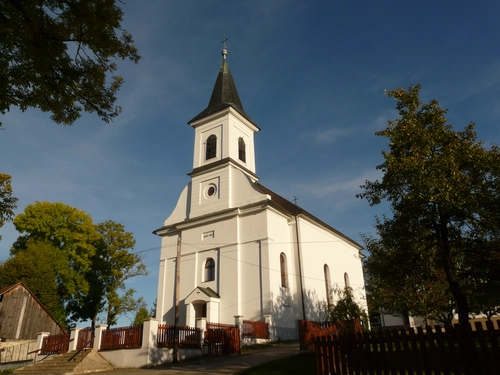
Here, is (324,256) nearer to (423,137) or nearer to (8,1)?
(423,137)

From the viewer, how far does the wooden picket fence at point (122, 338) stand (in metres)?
16.4

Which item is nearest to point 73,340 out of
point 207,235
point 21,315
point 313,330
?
point 21,315

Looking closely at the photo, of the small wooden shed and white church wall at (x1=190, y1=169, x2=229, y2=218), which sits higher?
white church wall at (x1=190, y1=169, x2=229, y2=218)

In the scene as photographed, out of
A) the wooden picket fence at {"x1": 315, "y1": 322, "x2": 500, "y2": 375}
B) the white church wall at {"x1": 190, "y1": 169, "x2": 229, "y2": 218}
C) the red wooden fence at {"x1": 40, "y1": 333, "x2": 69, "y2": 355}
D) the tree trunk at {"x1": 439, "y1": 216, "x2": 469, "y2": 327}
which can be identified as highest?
the white church wall at {"x1": 190, "y1": 169, "x2": 229, "y2": 218}

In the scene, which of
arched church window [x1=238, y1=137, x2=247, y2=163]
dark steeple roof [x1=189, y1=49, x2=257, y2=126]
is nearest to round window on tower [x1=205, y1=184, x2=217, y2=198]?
arched church window [x1=238, y1=137, x2=247, y2=163]

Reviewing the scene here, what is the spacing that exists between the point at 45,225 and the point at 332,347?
29.6 m

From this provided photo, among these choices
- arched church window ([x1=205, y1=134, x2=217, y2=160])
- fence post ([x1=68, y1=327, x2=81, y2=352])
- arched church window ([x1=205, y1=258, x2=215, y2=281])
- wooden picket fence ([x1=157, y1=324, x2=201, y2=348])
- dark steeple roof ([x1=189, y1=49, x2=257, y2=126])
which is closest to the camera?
wooden picket fence ([x1=157, y1=324, x2=201, y2=348])

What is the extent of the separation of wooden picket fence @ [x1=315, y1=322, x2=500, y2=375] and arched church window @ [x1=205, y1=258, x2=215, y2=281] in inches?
688

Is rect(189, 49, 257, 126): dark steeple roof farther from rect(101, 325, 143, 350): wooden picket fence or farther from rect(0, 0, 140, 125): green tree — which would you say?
rect(0, 0, 140, 125): green tree

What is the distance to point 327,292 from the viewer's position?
29.6 meters

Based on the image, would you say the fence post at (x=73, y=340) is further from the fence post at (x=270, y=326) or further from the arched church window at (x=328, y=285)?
the arched church window at (x=328, y=285)

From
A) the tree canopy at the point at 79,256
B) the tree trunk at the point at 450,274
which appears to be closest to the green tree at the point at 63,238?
the tree canopy at the point at 79,256

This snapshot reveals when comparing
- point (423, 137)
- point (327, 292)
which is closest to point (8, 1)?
point (423, 137)

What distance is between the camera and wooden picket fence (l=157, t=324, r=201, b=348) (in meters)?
16.7
